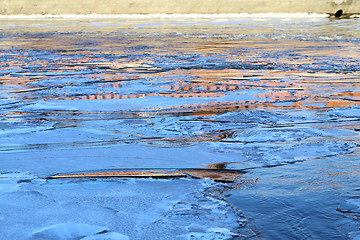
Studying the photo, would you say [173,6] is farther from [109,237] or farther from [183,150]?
[109,237]

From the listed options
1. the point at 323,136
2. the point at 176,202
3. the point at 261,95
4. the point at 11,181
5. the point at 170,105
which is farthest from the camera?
the point at 261,95

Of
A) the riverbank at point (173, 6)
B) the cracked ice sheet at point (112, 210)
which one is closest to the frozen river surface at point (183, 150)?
the cracked ice sheet at point (112, 210)

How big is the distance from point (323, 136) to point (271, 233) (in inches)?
61.8

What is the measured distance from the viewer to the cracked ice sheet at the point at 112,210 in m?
2.09

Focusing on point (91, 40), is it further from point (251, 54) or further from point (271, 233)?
point (271, 233)

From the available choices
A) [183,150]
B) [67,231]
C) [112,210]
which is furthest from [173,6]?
[67,231]

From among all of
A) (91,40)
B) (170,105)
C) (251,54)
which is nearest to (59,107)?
(170,105)

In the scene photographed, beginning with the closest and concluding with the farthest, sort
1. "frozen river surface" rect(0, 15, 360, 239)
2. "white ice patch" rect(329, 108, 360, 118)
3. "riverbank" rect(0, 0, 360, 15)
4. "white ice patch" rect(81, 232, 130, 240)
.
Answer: "white ice patch" rect(81, 232, 130, 240) < "frozen river surface" rect(0, 15, 360, 239) < "white ice patch" rect(329, 108, 360, 118) < "riverbank" rect(0, 0, 360, 15)

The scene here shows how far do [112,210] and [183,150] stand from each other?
104 centimetres

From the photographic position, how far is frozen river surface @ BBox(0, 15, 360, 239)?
220cm

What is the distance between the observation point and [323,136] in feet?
11.6

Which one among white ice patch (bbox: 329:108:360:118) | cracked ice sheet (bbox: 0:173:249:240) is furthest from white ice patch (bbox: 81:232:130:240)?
white ice patch (bbox: 329:108:360:118)

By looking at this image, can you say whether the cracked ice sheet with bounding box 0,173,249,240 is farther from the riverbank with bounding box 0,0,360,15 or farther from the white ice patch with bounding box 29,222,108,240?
the riverbank with bounding box 0,0,360,15

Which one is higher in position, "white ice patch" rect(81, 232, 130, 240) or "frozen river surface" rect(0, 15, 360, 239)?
"white ice patch" rect(81, 232, 130, 240)
